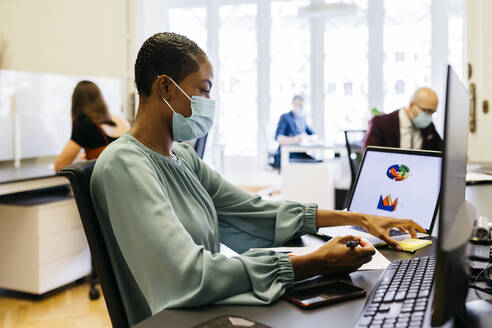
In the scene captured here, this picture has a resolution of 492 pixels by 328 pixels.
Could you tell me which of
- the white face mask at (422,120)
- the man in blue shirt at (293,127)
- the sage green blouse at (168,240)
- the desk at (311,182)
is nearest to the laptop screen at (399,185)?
the sage green blouse at (168,240)

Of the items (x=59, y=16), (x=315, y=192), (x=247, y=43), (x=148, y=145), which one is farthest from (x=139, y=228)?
(x=247, y=43)

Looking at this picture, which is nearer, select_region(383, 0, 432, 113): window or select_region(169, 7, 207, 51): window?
select_region(383, 0, 432, 113): window

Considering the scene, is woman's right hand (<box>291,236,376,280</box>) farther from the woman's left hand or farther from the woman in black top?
the woman in black top

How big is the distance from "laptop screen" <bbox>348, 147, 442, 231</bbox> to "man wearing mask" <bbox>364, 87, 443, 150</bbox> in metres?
1.83

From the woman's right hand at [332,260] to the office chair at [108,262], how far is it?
0.35m

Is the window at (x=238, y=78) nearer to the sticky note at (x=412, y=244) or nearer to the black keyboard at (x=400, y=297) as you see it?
the sticky note at (x=412, y=244)

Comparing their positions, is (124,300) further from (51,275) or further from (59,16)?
(59,16)

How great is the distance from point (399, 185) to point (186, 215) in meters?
0.72

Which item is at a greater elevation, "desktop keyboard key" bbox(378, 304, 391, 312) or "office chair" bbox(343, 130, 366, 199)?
"office chair" bbox(343, 130, 366, 199)

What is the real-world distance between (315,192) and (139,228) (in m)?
3.95

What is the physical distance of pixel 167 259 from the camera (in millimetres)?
917

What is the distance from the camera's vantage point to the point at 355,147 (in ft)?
13.8

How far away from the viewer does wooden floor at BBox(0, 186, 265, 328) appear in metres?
2.77

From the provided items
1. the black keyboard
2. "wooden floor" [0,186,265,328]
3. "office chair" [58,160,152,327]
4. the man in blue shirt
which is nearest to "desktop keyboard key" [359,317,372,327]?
the black keyboard
